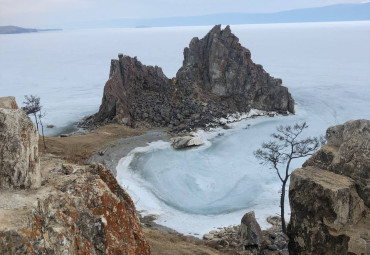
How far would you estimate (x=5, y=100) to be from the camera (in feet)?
59.0

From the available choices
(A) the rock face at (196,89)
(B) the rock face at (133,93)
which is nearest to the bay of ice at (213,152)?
(A) the rock face at (196,89)

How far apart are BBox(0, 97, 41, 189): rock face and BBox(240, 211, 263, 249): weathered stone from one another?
17.5 m

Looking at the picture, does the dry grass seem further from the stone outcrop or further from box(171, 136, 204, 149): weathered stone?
the stone outcrop

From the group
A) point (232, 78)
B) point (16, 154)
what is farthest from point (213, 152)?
point (16, 154)

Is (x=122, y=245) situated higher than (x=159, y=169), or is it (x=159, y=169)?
(x=122, y=245)

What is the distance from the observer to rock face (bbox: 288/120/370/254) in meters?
20.1

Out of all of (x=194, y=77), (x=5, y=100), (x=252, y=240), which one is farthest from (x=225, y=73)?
(x=5, y=100)

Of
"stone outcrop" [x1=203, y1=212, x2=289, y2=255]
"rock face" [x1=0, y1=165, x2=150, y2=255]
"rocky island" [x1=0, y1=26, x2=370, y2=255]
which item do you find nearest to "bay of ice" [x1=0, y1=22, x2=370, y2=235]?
"stone outcrop" [x1=203, y1=212, x2=289, y2=255]

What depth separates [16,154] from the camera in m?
13.6

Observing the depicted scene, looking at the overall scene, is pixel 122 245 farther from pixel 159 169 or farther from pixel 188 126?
pixel 188 126

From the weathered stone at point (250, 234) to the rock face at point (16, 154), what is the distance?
17.5 metres

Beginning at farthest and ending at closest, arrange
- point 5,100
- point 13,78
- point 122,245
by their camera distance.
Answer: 1. point 13,78
2. point 5,100
3. point 122,245

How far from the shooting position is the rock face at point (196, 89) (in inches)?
2574

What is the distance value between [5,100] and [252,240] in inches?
738
